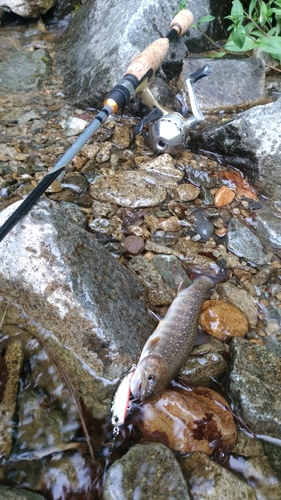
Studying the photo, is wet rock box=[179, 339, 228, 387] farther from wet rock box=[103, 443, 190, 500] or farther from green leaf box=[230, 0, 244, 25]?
green leaf box=[230, 0, 244, 25]

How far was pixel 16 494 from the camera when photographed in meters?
2.52

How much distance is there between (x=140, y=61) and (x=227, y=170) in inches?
67.6

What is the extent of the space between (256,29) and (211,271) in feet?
14.6

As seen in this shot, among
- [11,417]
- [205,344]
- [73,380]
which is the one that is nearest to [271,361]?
[205,344]

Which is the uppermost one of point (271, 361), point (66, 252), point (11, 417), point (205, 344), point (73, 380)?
point (66, 252)

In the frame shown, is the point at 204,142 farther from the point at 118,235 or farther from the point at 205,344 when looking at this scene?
the point at 205,344

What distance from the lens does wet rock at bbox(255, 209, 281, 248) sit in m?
4.62

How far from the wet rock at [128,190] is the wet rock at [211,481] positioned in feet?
8.84

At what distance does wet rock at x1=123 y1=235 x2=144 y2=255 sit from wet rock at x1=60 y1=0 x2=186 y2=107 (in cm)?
242

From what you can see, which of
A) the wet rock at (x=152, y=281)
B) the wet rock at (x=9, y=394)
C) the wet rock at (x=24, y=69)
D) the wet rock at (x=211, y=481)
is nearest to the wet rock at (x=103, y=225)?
the wet rock at (x=152, y=281)

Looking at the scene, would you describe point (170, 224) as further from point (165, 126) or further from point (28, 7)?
point (28, 7)

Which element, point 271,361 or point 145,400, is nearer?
point 145,400

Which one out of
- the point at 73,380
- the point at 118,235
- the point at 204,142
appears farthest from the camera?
the point at 204,142

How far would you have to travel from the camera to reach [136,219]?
4.60 m
